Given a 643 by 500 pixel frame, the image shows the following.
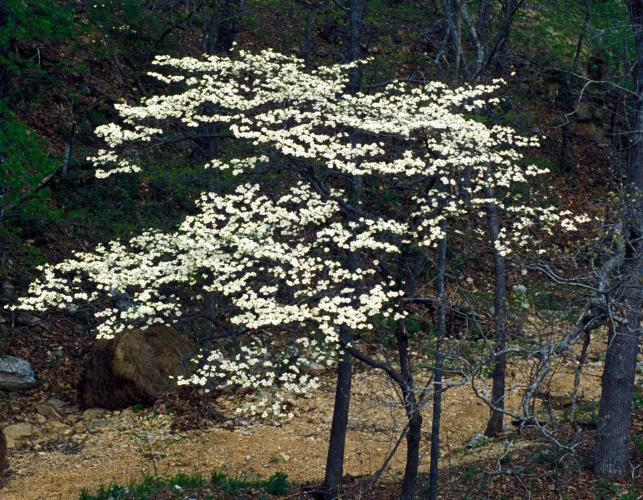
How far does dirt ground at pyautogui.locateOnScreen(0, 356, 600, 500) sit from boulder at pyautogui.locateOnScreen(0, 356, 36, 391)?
5.34 ft

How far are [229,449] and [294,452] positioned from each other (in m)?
1.13

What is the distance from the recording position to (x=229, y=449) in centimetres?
1282

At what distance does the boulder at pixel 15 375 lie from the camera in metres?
13.6

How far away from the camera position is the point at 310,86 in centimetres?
1005

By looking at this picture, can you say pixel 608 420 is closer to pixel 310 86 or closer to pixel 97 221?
pixel 310 86

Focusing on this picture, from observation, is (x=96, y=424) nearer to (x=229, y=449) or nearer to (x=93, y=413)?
(x=93, y=413)

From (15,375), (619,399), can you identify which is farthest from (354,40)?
(15,375)

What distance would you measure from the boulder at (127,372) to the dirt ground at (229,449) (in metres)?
0.31

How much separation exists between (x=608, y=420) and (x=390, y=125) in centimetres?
463

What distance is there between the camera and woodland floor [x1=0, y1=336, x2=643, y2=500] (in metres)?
10.2

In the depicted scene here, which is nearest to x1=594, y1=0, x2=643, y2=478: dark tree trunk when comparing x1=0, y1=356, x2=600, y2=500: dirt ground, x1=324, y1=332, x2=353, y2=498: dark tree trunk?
x1=0, y1=356, x2=600, y2=500: dirt ground

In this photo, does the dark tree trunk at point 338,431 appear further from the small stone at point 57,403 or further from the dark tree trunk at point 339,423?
the small stone at point 57,403

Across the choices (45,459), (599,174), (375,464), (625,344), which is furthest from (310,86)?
(599,174)

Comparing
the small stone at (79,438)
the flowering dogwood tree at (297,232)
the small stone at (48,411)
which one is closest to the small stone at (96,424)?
the small stone at (79,438)
